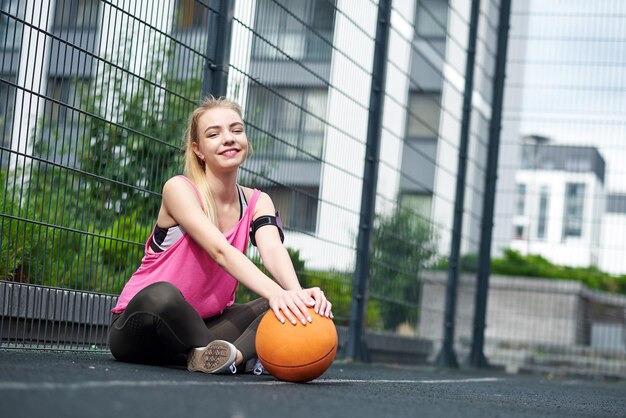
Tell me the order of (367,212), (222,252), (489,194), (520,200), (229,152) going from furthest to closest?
(520,200) < (489,194) < (367,212) < (229,152) < (222,252)

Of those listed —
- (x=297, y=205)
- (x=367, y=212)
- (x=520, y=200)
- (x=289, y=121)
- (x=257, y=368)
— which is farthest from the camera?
(x=520, y=200)

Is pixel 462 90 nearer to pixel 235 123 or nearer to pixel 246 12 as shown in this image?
pixel 246 12

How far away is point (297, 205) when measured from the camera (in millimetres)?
7500

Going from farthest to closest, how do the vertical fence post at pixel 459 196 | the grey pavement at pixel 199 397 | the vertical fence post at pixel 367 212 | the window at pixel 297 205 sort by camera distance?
the vertical fence post at pixel 459 196 → the vertical fence post at pixel 367 212 → the window at pixel 297 205 → the grey pavement at pixel 199 397

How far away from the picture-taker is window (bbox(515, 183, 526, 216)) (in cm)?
1478

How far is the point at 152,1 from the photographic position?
593cm

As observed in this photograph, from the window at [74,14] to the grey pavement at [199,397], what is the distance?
4.69 feet

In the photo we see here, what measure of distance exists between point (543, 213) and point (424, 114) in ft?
18.0

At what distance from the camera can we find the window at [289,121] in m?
6.99

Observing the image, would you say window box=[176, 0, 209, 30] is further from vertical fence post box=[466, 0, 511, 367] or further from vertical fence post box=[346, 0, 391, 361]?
vertical fence post box=[466, 0, 511, 367]

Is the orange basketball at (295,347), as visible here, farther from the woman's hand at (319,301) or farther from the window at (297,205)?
the window at (297,205)

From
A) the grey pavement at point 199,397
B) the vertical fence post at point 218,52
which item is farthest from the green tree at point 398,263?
the grey pavement at point 199,397

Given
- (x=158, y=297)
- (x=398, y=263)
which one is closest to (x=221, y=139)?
(x=158, y=297)

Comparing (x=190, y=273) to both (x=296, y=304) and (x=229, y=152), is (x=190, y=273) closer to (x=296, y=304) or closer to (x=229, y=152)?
(x=229, y=152)
